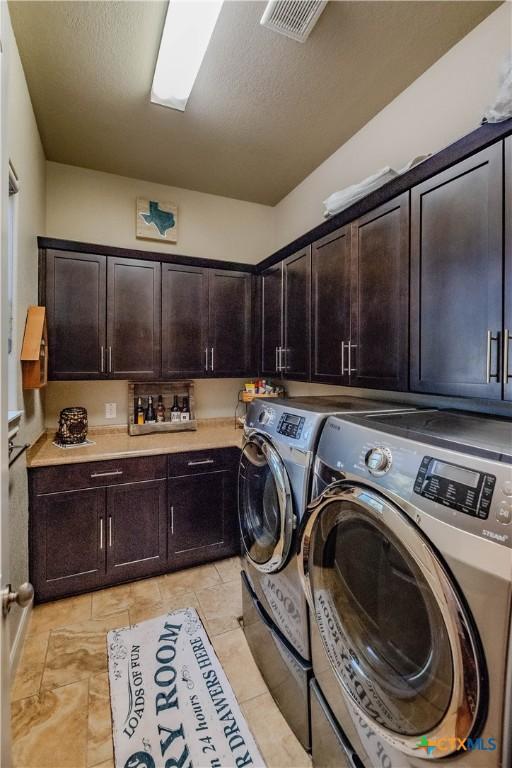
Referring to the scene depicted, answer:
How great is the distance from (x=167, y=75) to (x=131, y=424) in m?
2.22

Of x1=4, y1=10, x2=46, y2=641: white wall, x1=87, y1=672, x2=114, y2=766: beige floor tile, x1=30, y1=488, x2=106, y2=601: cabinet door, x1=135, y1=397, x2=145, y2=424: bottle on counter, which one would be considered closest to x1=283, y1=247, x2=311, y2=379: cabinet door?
x1=135, y1=397, x2=145, y2=424: bottle on counter

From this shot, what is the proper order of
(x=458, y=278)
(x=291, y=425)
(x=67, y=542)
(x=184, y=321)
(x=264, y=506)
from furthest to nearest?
(x=184, y=321) → (x=67, y=542) → (x=264, y=506) → (x=291, y=425) → (x=458, y=278)

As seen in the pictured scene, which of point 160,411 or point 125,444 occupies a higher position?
point 160,411

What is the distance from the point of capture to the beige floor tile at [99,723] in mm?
1327

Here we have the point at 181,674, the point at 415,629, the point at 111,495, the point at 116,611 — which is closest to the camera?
the point at 415,629

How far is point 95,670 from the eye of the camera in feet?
5.52

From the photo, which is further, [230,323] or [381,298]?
[230,323]

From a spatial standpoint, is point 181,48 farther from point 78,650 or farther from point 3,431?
point 78,650

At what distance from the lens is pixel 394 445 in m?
0.97

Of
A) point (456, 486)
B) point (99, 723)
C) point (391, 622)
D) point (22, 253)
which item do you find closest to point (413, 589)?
point (391, 622)

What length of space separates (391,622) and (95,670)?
1.51m

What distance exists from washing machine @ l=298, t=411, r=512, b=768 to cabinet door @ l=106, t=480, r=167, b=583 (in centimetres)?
142

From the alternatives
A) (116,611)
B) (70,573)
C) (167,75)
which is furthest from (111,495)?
(167,75)

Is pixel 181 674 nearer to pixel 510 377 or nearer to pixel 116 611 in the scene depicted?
pixel 116 611
